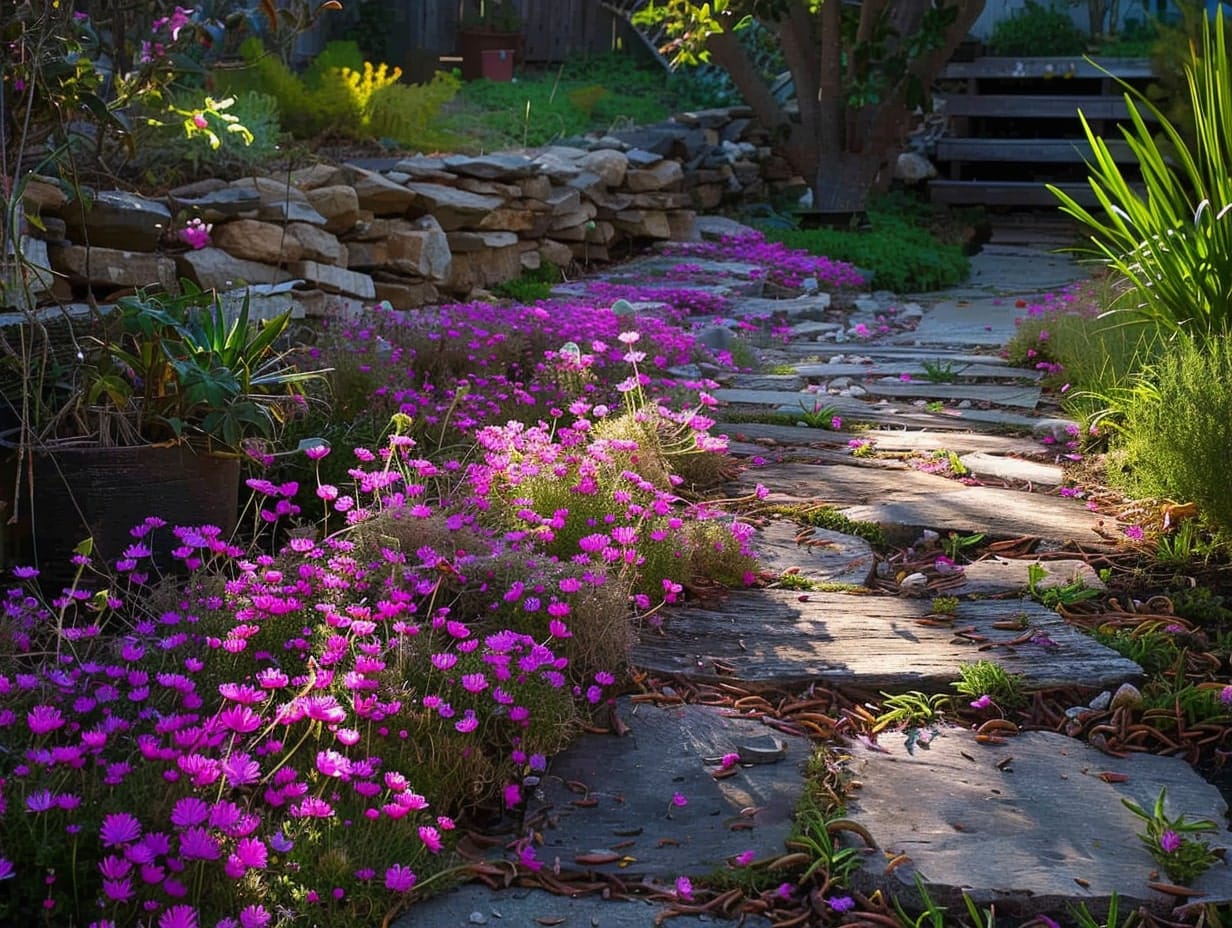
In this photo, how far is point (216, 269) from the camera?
6145 millimetres

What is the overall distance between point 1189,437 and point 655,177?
7.75m

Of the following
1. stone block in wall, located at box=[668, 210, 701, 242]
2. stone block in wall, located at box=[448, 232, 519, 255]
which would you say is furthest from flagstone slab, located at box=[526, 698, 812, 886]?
stone block in wall, located at box=[668, 210, 701, 242]

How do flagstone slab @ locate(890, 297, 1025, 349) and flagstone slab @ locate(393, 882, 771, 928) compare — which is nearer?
flagstone slab @ locate(393, 882, 771, 928)

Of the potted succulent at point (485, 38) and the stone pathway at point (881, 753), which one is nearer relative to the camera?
the stone pathway at point (881, 753)

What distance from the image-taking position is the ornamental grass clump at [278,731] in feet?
5.69

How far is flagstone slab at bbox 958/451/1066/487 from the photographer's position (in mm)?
4172

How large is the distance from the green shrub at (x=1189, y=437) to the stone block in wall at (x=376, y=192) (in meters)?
4.77

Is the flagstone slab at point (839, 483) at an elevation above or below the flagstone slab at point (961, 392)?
below

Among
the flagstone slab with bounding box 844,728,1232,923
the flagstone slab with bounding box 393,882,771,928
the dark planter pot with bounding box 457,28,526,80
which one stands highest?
the dark planter pot with bounding box 457,28,526,80

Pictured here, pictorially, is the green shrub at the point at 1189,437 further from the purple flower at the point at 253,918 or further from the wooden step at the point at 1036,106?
the wooden step at the point at 1036,106

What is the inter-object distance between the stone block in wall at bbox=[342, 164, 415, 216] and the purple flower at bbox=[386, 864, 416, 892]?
5821 mm

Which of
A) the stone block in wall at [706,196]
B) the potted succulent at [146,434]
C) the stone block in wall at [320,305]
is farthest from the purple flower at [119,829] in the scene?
the stone block in wall at [706,196]

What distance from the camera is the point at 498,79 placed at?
44.1ft

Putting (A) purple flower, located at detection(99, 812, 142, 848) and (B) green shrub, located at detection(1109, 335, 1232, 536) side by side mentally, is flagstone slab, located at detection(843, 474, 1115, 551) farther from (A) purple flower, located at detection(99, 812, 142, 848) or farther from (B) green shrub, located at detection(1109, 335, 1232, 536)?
(A) purple flower, located at detection(99, 812, 142, 848)
